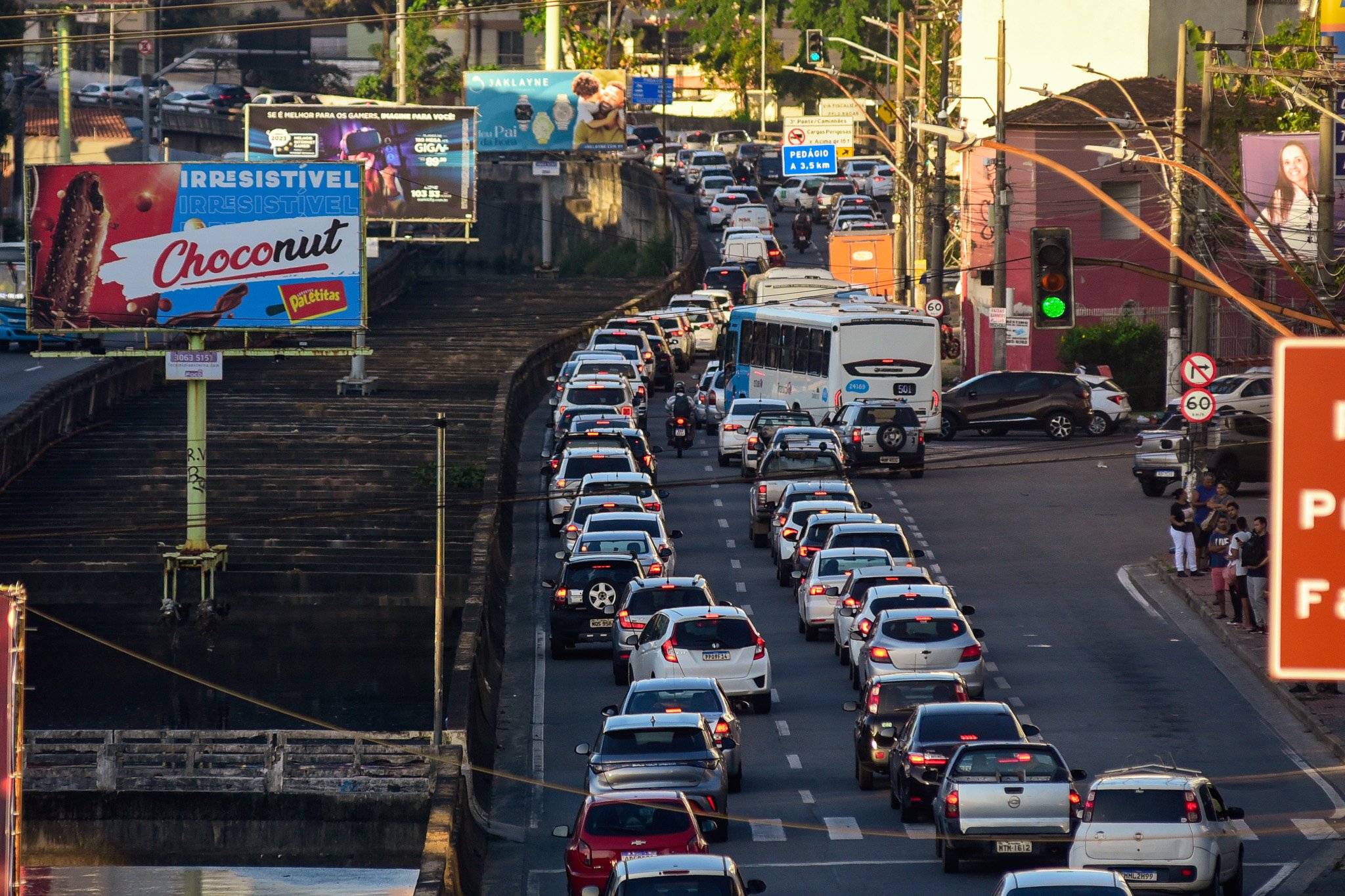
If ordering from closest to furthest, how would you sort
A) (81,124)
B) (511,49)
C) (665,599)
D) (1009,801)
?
(1009,801)
(665,599)
(81,124)
(511,49)

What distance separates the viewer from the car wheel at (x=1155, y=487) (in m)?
45.2

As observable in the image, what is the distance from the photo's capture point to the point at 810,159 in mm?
82062

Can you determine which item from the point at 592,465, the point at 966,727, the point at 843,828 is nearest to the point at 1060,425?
the point at 592,465

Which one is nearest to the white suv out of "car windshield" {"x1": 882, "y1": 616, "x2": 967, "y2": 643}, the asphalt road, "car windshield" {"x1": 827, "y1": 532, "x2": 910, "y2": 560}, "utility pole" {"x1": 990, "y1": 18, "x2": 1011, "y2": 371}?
the asphalt road

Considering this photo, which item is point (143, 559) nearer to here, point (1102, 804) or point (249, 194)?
point (249, 194)

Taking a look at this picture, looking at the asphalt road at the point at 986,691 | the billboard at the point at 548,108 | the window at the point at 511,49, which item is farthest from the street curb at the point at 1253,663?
the window at the point at 511,49

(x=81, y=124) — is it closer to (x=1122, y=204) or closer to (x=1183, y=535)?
(x=1122, y=204)

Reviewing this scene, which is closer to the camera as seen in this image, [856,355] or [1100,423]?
[856,355]

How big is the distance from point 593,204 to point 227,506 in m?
59.9

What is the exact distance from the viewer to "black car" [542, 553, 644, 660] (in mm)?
34469

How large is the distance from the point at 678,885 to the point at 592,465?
84.8 feet

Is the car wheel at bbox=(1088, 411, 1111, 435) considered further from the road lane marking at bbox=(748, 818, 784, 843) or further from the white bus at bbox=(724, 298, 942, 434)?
the road lane marking at bbox=(748, 818, 784, 843)

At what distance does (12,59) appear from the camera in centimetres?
10431

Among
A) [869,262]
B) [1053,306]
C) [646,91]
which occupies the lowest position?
[1053,306]
